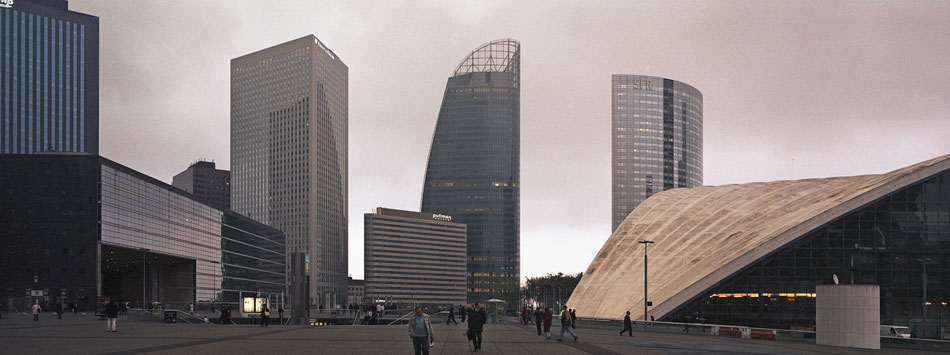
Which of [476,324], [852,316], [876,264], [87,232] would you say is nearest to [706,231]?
[876,264]

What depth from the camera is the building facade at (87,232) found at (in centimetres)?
9131

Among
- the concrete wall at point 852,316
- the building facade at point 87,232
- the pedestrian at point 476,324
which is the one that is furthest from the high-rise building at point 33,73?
the concrete wall at point 852,316

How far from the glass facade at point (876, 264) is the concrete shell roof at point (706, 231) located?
1.03 metres

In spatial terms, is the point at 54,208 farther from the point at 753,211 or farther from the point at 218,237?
the point at 753,211

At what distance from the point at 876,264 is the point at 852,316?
26.4 metres

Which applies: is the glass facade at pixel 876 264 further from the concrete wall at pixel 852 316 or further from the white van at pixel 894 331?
the concrete wall at pixel 852 316

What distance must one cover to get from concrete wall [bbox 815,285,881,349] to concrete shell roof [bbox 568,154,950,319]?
25368 mm

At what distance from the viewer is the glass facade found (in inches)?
2365

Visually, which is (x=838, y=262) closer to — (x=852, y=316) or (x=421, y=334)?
(x=852, y=316)

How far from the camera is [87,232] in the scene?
93.3 m

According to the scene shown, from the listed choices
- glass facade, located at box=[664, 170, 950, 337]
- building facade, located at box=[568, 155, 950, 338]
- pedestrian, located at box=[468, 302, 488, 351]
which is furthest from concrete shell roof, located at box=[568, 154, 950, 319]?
pedestrian, located at box=[468, 302, 488, 351]

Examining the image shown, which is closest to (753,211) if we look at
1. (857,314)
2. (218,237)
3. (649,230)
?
(649,230)

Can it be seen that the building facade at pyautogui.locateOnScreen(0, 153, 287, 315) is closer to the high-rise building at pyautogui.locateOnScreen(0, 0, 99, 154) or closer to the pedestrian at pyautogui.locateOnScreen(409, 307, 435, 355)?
the pedestrian at pyautogui.locateOnScreen(409, 307, 435, 355)

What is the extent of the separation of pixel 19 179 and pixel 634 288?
67687mm
